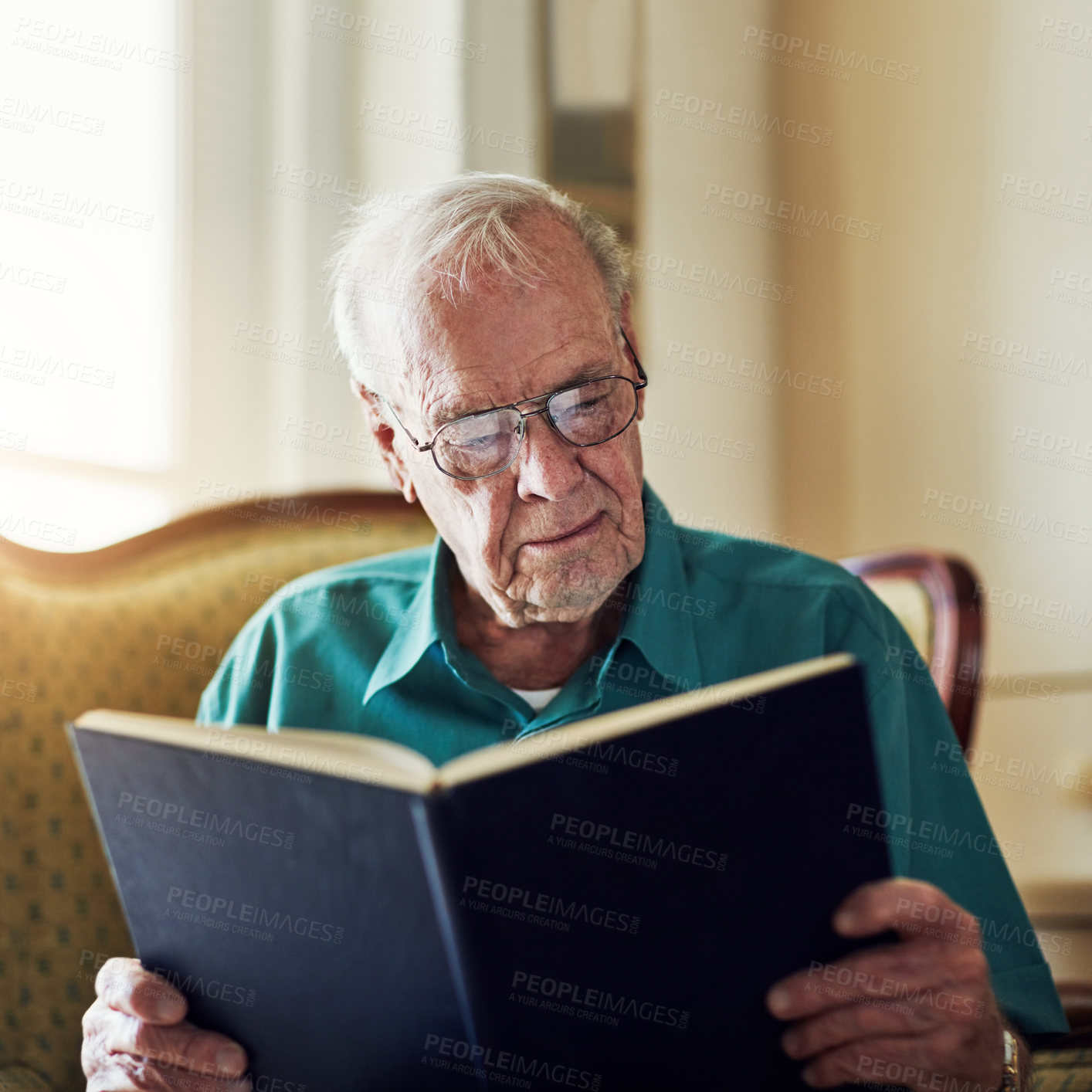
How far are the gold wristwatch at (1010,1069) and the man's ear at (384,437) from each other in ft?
2.91

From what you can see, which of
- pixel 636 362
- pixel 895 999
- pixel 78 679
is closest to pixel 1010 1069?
pixel 895 999

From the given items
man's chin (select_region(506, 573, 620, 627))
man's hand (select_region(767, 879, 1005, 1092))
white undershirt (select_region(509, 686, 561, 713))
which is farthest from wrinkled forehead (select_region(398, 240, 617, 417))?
man's hand (select_region(767, 879, 1005, 1092))

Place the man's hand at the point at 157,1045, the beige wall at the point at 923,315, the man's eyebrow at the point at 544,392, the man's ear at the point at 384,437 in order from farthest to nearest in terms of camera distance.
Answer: the beige wall at the point at 923,315
the man's ear at the point at 384,437
the man's eyebrow at the point at 544,392
the man's hand at the point at 157,1045

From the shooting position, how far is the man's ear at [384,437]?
1.29 meters

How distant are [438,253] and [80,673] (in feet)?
2.52

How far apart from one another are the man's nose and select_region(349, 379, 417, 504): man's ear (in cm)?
24

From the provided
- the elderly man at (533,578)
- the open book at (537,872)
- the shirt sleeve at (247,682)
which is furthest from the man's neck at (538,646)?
the open book at (537,872)

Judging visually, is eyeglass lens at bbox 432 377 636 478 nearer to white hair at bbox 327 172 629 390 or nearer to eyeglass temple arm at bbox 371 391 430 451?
eyeglass temple arm at bbox 371 391 430 451

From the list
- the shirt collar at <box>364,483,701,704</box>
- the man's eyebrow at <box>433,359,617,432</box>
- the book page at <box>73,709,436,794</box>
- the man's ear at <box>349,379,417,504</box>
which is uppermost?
the man's eyebrow at <box>433,359,617,432</box>

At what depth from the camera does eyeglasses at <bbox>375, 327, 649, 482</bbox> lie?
108 cm

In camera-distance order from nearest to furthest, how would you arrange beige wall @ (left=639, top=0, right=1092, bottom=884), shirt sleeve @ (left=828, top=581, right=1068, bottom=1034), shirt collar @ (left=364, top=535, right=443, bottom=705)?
1. shirt sleeve @ (left=828, top=581, right=1068, bottom=1034)
2. shirt collar @ (left=364, top=535, right=443, bottom=705)
3. beige wall @ (left=639, top=0, right=1092, bottom=884)

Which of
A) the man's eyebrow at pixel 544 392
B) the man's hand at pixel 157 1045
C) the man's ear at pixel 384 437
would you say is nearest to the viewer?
the man's hand at pixel 157 1045

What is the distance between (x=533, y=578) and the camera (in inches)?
43.3

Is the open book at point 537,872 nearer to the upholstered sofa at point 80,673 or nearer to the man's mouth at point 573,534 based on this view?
the man's mouth at point 573,534
